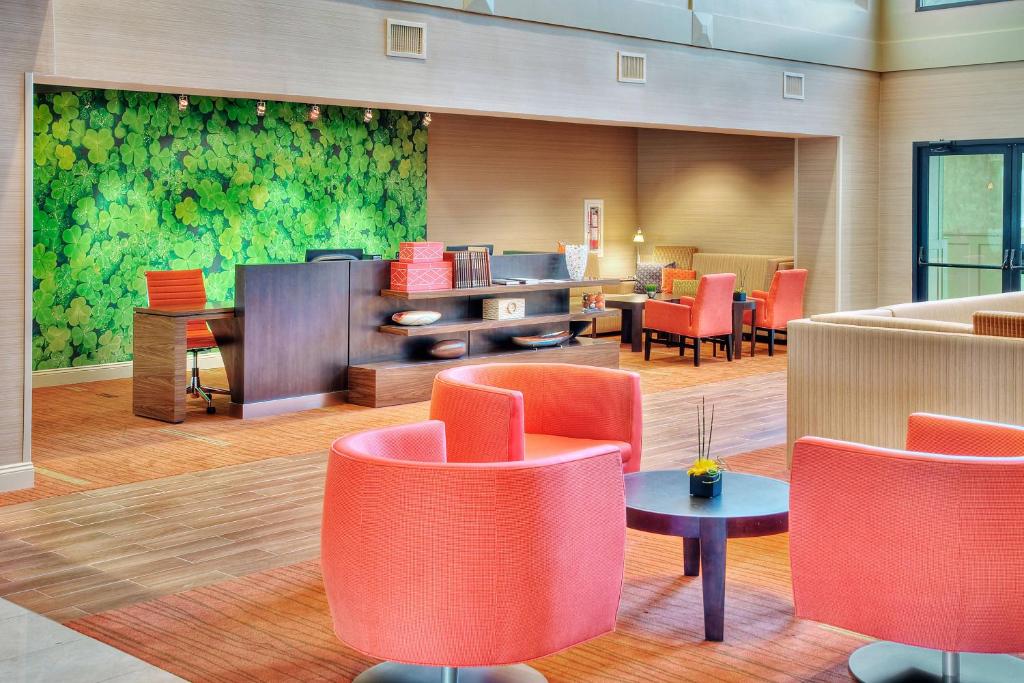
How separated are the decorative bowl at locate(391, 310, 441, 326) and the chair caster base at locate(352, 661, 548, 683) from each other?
18.6ft

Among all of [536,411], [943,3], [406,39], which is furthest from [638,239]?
[536,411]

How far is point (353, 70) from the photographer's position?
28.2ft

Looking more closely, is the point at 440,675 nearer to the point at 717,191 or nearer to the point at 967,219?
the point at 967,219

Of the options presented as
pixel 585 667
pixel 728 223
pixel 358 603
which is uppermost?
pixel 728 223

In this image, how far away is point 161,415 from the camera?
28.1 ft

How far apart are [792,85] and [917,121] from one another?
1798 millimetres

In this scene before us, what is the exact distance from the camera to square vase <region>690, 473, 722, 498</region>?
463cm

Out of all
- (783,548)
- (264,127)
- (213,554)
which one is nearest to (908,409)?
(783,548)

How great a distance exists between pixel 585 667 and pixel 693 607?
30.0 inches

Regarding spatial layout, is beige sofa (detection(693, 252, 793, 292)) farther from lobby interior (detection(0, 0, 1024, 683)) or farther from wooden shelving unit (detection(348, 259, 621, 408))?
wooden shelving unit (detection(348, 259, 621, 408))

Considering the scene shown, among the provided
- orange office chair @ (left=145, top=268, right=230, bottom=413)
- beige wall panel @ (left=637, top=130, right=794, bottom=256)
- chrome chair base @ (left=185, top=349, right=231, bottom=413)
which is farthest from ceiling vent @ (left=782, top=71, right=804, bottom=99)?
chrome chair base @ (left=185, top=349, right=231, bottom=413)

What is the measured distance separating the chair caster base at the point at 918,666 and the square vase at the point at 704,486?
2.81 feet

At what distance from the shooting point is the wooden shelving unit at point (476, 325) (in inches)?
373

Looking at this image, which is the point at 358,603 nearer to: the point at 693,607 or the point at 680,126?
the point at 693,607
